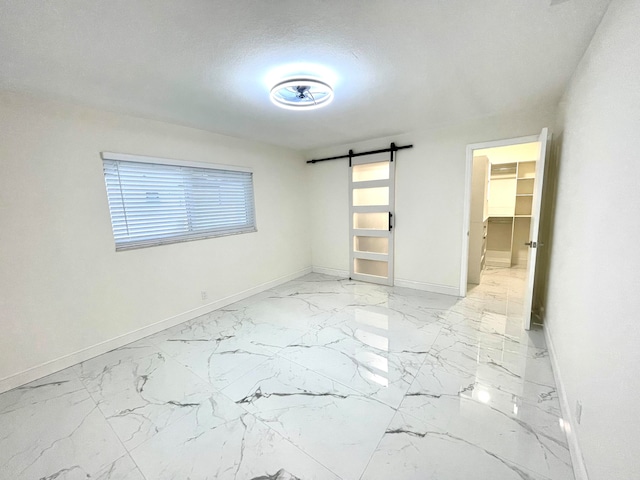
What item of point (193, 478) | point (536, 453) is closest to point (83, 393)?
point (193, 478)

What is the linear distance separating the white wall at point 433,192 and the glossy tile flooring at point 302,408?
42.5 inches

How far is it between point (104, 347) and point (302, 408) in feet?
7.26

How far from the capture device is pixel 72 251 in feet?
7.75

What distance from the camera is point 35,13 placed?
1.26 m

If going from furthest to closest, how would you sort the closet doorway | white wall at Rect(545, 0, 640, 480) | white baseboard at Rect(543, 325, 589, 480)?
1. the closet doorway
2. white baseboard at Rect(543, 325, 589, 480)
3. white wall at Rect(545, 0, 640, 480)

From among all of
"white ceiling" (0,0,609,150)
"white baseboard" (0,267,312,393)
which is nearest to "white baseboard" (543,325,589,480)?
"white ceiling" (0,0,609,150)

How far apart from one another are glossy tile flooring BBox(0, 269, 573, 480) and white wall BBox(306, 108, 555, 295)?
1080mm

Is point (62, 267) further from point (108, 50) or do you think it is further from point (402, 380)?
point (402, 380)

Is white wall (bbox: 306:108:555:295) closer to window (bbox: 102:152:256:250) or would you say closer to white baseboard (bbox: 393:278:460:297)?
white baseboard (bbox: 393:278:460:297)

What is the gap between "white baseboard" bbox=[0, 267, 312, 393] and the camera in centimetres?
213

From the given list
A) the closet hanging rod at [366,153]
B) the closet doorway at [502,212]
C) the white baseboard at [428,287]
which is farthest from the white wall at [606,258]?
the closet doorway at [502,212]

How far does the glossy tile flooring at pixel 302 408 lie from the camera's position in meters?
1.39

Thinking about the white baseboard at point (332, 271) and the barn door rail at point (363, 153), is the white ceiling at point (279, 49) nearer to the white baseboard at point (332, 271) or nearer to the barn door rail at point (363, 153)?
the barn door rail at point (363, 153)

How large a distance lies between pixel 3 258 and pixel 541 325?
16.8 ft
